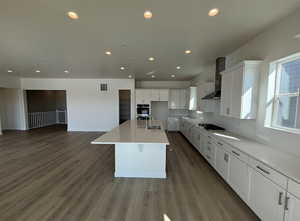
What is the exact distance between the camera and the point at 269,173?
1.67 meters

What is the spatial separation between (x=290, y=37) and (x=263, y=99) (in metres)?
1.01

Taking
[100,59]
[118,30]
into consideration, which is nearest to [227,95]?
[118,30]

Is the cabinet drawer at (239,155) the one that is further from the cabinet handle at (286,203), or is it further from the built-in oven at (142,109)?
the built-in oven at (142,109)

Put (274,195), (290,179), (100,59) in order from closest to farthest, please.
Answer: (290,179) < (274,195) < (100,59)

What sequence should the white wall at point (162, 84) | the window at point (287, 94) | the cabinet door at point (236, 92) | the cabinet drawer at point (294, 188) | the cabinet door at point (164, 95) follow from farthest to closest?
the white wall at point (162, 84), the cabinet door at point (164, 95), the cabinet door at point (236, 92), the window at point (287, 94), the cabinet drawer at point (294, 188)

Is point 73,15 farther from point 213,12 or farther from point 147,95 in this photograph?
point 147,95

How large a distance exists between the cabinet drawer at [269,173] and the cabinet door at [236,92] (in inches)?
45.2

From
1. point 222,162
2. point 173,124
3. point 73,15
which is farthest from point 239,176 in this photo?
point 173,124

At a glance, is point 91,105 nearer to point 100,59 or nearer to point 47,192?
point 100,59

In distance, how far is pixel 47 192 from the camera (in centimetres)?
249

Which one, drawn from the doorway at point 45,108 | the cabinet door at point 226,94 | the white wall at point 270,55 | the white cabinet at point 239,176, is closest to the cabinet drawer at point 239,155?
the white cabinet at point 239,176

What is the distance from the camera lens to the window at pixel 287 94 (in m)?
2.11

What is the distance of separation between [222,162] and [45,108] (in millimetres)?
10832

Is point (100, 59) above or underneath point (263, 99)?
above
